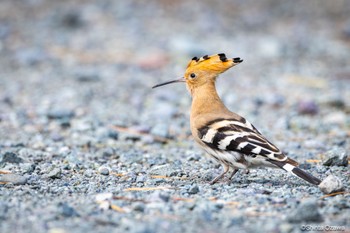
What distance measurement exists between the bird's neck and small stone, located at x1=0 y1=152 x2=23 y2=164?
1.37 meters

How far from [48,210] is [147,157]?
1939 millimetres

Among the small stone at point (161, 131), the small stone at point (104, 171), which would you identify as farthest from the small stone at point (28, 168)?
the small stone at point (161, 131)

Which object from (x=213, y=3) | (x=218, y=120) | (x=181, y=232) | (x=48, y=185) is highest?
(x=213, y=3)

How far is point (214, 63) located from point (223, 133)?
79cm

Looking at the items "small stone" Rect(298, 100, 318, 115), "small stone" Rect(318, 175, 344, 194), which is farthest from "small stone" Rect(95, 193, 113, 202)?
"small stone" Rect(298, 100, 318, 115)

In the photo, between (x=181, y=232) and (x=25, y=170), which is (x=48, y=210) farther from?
(x=25, y=170)

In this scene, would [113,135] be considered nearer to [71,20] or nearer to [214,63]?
[214,63]

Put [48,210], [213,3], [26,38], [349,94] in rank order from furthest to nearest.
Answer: [213,3] → [26,38] → [349,94] → [48,210]

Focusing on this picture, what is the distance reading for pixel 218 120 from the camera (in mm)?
4758

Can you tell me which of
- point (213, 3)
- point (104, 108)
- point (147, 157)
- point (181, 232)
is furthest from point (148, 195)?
point (213, 3)

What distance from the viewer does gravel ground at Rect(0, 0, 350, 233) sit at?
11.9 feet

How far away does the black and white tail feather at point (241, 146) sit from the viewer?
4289 mm

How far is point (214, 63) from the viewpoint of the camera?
16.8ft

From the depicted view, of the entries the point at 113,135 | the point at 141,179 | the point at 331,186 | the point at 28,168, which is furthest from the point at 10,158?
the point at 331,186
